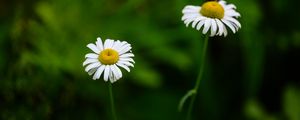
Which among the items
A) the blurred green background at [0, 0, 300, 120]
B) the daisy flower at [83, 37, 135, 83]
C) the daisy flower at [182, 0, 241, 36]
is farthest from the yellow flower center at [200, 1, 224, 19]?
the blurred green background at [0, 0, 300, 120]

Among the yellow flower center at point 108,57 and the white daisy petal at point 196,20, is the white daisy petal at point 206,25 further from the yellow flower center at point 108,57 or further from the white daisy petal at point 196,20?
the yellow flower center at point 108,57

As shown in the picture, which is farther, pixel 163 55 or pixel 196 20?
pixel 163 55

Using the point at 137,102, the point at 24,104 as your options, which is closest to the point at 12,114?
the point at 24,104

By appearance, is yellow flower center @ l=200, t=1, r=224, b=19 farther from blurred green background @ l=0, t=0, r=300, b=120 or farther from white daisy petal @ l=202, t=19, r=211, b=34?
blurred green background @ l=0, t=0, r=300, b=120

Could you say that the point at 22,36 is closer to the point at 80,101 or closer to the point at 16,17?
the point at 16,17

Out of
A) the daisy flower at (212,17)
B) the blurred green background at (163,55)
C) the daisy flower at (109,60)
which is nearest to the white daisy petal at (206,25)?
the daisy flower at (212,17)

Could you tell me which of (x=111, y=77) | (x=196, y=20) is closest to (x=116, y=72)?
(x=111, y=77)

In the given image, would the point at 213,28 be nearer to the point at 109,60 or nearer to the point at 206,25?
the point at 206,25
